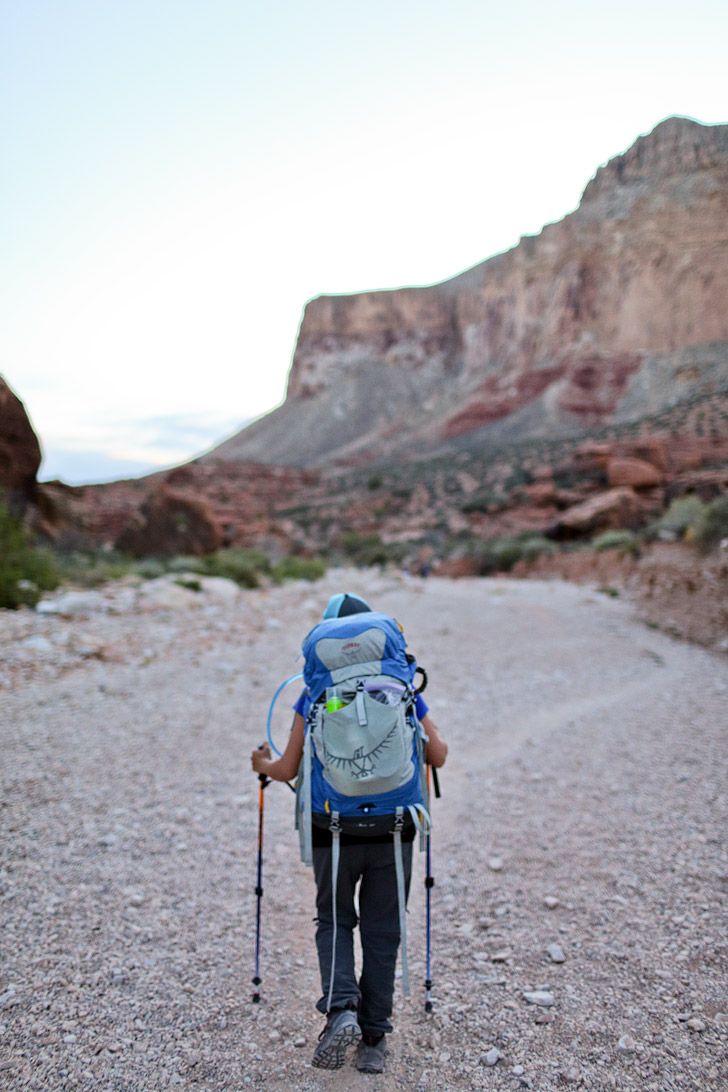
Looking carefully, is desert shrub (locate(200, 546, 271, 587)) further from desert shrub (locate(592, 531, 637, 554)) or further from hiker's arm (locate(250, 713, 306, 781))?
hiker's arm (locate(250, 713, 306, 781))

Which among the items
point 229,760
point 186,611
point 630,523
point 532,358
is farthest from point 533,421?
point 229,760

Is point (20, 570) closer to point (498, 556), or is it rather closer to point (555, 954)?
point (555, 954)

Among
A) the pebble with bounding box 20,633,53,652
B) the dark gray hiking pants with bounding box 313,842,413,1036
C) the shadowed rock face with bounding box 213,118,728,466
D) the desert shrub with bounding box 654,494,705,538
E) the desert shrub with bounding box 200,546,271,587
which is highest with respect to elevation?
the shadowed rock face with bounding box 213,118,728,466

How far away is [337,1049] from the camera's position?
6.45ft

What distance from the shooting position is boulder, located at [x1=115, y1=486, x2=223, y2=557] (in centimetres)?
1355

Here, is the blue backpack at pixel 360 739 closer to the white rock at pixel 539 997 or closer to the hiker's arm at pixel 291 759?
the hiker's arm at pixel 291 759

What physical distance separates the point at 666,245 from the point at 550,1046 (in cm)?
5510

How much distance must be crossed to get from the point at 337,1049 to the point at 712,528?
391 inches

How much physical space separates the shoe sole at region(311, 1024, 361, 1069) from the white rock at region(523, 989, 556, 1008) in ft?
2.31

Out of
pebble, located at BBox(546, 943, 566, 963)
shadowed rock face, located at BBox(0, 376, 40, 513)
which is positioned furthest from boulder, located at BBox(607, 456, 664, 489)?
pebble, located at BBox(546, 943, 566, 963)

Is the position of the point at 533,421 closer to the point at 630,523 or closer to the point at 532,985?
the point at 630,523

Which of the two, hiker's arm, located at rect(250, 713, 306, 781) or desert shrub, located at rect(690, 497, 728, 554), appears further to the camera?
desert shrub, located at rect(690, 497, 728, 554)

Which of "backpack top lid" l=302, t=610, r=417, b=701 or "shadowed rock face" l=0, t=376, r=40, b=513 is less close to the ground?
"shadowed rock face" l=0, t=376, r=40, b=513

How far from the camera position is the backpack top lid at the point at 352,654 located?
203cm
